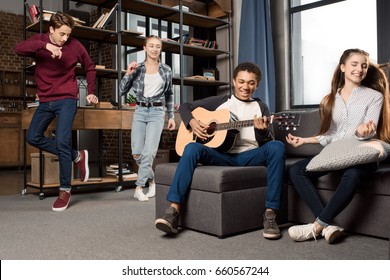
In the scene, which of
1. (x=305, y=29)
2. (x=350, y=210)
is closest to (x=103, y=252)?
(x=350, y=210)

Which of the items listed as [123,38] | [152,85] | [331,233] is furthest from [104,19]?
[331,233]

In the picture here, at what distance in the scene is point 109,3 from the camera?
14.9ft

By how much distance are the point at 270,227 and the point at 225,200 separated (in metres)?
0.26

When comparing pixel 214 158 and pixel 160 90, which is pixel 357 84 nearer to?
pixel 214 158

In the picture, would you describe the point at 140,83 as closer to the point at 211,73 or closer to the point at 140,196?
the point at 140,196

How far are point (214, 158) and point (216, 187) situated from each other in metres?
0.25

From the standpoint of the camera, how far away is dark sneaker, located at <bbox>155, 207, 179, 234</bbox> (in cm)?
224

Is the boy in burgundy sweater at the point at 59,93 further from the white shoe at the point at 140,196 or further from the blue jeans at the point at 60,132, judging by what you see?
the white shoe at the point at 140,196

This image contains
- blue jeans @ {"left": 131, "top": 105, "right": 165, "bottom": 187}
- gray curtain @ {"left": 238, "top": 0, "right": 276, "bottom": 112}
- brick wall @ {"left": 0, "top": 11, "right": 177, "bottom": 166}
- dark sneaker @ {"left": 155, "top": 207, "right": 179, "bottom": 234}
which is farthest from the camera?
brick wall @ {"left": 0, "top": 11, "right": 177, "bottom": 166}

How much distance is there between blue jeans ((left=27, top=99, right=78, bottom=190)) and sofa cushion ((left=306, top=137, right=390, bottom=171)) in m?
1.90

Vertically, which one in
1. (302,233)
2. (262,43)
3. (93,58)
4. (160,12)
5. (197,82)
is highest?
(93,58)

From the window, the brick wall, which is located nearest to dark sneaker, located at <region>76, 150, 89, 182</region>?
the window

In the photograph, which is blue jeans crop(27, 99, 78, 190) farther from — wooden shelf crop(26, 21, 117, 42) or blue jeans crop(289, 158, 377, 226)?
blue jeans crop(289, 158, 377, 226)

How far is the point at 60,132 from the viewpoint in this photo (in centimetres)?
329
